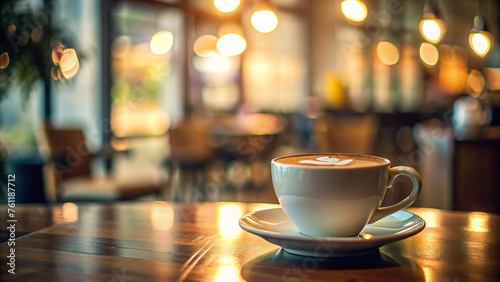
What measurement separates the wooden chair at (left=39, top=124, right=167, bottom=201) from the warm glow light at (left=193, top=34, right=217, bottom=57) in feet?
11.2

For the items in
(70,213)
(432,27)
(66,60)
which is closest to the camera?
(70,213)

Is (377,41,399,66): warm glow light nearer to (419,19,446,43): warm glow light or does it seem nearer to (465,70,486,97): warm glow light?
(465,70,486,97): warm glow light

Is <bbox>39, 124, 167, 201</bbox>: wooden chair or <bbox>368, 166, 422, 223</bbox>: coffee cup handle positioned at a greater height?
<bbox>368, 166, 422, 223</bbox>: coffee cup handle

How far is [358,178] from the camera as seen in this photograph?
26.5 inches

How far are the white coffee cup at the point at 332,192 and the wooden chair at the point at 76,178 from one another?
2.63m

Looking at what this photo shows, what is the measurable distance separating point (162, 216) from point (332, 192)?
0.44m

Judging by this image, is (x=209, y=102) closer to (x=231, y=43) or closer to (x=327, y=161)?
(x=231, y=43)

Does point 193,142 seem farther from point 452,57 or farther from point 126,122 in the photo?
point 452,57

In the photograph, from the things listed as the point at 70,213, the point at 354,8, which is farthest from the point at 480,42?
the point at 70,213

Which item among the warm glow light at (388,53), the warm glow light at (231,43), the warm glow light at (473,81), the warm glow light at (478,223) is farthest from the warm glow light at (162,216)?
the warm glow light at (473,81)

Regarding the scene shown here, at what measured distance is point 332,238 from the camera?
668 mm

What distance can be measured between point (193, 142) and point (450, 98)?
6.95 m

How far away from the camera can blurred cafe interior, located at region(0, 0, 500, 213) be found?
3.12 metres

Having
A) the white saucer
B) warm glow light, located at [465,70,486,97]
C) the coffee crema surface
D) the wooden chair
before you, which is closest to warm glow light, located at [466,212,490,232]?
the white saucer
